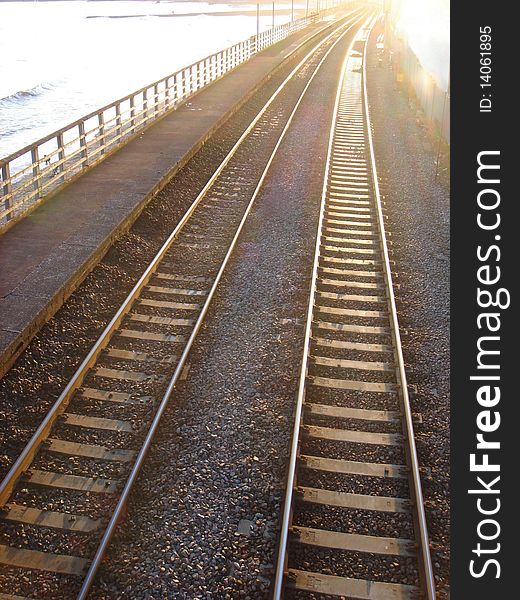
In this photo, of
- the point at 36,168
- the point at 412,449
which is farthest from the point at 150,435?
the point at 36,168

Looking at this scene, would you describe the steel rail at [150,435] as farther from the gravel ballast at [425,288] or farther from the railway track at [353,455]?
the gravel ballast at [425,288]

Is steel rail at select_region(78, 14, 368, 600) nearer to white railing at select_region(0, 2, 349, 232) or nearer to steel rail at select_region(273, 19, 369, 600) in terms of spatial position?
steel rail at select_region(273, 19, 369, 600)

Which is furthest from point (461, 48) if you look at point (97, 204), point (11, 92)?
point (11, 92)

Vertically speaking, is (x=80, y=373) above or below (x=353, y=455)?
above

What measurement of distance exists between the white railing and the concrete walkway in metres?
0.35

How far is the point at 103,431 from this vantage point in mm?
7086

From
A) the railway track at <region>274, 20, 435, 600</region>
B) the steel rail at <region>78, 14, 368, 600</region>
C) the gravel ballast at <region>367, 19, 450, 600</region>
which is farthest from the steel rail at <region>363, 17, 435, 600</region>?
the steel rail at <region>78, 14, 368, 600</region>

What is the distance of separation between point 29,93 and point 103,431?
53403 mm

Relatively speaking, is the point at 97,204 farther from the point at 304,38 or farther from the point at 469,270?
the point at 304,38

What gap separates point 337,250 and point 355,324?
281cm

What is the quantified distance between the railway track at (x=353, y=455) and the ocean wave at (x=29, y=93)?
154 ft

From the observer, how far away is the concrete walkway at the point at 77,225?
9.01 metres

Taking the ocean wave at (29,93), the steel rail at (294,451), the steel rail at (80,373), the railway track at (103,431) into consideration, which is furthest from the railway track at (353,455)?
the ocean wave at (29,93)

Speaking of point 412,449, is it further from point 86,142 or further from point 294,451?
point 86,142
